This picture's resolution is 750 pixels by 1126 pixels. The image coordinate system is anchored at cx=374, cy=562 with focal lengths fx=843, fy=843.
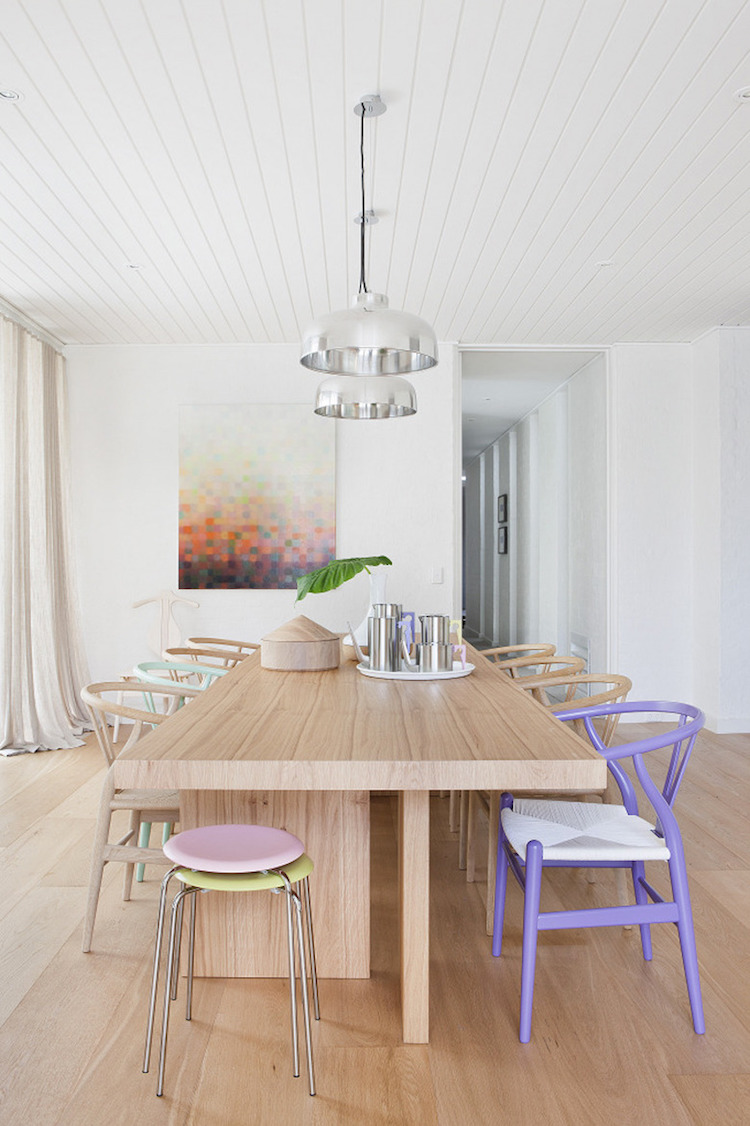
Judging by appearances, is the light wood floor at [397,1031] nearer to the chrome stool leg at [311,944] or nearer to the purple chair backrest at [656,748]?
the chrome stool leg at [311,944]

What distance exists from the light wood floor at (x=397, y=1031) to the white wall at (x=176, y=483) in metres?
2.96

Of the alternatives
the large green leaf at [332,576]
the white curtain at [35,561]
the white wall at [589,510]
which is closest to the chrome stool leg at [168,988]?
the large green leaf at [332,576]

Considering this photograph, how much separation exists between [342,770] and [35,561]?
4.02m

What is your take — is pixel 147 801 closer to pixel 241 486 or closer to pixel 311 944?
pixel 311 944

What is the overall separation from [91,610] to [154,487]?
0.95m

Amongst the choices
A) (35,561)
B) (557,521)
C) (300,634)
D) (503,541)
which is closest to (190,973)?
(300,634)

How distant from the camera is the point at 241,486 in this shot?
18.8ft

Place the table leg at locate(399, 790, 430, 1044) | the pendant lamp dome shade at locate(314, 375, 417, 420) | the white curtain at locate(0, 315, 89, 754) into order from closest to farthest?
the table leg at locate(399, 790, 430, 1044), the pendant lamp dome shade at locate(314, 375, 417, 420), the white curtain at locate(0, 315, 89, 754)

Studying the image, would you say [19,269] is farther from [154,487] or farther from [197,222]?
[154,487]

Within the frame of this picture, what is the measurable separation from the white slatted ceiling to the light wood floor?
2633mm

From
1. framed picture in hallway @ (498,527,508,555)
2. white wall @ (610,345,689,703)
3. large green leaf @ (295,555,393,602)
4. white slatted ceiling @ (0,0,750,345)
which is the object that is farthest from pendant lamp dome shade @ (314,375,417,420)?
framed picture in hallway @ (498,527,508,555)

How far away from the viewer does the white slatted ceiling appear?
7.93 ft

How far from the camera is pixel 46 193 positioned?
3471 millimetres

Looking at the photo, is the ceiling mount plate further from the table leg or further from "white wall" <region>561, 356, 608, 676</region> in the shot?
"white wall" <region>561, 356, 608, 676</region>
